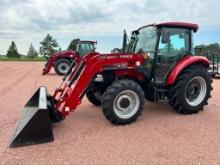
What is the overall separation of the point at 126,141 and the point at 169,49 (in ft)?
8.53

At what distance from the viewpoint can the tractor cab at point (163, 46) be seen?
20.6 ft

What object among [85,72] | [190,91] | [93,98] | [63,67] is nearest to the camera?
[85,72]

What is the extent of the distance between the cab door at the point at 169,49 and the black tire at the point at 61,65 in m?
10.9

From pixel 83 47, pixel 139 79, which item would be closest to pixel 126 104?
pixel 139 79

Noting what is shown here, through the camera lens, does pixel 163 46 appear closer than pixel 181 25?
Yes

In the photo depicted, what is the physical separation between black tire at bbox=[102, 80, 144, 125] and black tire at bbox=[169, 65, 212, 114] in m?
1.05

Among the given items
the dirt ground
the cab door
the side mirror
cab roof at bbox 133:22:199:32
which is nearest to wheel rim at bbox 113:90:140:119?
the dirt ground

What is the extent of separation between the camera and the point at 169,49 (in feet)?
21.3

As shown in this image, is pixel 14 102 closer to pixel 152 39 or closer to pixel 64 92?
pixel 64 92

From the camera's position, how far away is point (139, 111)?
5746 mm

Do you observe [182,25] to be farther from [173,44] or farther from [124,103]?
[124,103]

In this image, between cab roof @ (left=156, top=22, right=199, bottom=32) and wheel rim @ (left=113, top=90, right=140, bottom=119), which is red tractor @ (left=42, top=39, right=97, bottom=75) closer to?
cab roof @ (left=156, top=22, right=199, bottom=32)

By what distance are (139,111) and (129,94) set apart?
39 cm

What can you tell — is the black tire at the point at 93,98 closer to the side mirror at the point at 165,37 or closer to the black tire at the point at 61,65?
the side mirror at the point at 165,37
